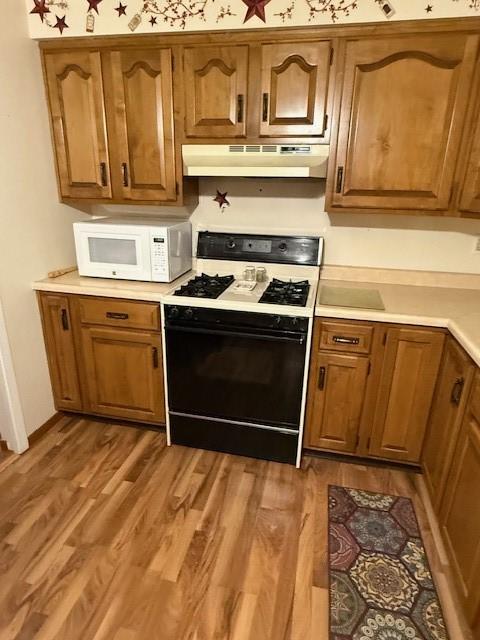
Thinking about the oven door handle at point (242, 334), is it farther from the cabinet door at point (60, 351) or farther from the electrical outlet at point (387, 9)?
the electrical outlet at point (387, 9)

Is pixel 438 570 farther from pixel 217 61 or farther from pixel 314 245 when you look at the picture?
pixel 217 61

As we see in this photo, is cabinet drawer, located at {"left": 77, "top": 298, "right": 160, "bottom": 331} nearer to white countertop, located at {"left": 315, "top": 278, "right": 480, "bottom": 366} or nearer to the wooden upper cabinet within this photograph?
the wooden upper cabinet

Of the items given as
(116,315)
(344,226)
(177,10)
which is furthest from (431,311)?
(177,10)

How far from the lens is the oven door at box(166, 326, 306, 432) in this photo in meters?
1.98

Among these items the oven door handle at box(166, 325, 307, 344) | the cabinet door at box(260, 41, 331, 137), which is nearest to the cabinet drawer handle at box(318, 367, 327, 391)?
the oven door handle at box(166, 325, 307, 344)

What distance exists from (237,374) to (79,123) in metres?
1.65

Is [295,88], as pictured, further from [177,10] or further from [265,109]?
[177,10]

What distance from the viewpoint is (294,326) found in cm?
191

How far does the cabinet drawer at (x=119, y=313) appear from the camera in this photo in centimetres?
213

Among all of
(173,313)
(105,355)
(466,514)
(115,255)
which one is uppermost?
(115,255)

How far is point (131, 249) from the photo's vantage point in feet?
7.22

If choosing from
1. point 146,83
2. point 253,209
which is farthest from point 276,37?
point 253,209

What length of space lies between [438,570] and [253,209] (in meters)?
2.06

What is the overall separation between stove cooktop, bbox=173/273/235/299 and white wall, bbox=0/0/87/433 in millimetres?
876
